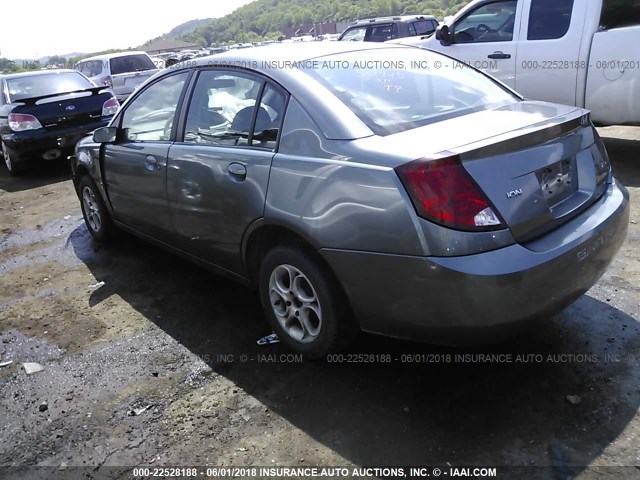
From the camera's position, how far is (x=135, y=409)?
2.98 meters

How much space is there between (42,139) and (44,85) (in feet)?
5.11

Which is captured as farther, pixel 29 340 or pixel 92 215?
pixel 92 215

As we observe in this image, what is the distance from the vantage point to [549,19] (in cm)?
675

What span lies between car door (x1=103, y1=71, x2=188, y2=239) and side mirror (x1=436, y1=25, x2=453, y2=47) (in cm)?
471

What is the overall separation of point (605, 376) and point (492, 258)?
102cm

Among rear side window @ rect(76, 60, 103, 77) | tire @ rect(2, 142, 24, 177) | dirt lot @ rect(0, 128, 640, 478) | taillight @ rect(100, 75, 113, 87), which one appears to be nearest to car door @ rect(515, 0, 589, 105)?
dirt lot @ rect(0, 128, 640, 478)

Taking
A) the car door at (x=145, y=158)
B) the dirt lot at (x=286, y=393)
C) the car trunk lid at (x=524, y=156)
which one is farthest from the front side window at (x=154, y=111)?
the car trunk lid at (x=524, y=156)

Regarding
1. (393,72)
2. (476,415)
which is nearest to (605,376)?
(476,415)

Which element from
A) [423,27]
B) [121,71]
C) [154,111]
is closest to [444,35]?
[154,111]

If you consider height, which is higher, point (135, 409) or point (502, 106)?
point (502, 106)

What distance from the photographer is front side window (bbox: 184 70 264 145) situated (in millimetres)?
3332

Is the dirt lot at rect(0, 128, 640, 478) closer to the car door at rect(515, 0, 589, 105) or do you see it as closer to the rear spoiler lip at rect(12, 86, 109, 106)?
the car door at rect(515, 0, 589, 105)

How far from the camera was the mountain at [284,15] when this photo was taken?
105 metres

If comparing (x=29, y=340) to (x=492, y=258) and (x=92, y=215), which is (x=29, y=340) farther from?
(x=492, y=258)
